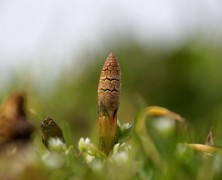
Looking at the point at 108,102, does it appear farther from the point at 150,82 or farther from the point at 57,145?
the point at 150,82

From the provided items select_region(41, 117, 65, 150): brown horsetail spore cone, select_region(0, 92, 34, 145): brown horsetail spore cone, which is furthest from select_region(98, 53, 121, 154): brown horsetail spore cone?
select_region(0, 92, 34, 145): brown horsetail spore cone

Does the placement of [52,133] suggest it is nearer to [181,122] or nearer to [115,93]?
[115,93]

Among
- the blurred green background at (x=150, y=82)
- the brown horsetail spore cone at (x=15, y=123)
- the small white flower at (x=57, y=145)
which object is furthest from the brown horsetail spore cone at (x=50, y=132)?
the blurred green background at (x=150, y=82)

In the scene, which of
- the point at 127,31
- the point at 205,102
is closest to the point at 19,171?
the point at 205,102

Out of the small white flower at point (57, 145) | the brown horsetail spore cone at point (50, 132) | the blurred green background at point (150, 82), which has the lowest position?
the blurred green background at point (150, 82)

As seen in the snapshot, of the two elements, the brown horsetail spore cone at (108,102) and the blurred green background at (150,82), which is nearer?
the brown horsetail spore cone at (108,102)

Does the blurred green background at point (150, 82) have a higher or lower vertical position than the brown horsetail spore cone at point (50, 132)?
lower

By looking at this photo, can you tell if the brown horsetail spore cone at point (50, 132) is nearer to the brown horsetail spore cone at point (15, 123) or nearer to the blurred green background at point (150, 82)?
the brown horsetail spore cone at point (15, 123)
